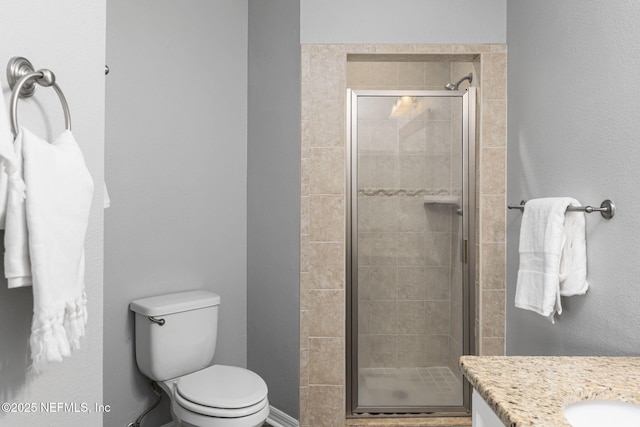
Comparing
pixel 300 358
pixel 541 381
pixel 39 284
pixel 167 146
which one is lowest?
pixel 300 358

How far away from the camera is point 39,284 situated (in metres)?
0.73

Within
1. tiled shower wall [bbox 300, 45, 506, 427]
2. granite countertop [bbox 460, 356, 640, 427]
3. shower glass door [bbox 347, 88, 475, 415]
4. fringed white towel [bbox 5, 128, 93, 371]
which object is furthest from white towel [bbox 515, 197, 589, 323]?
fringed white towel [bbox 5, 128, 93, 371]

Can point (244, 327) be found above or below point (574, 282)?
below

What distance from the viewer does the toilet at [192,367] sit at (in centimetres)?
172

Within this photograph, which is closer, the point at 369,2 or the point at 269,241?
the point at 369,2

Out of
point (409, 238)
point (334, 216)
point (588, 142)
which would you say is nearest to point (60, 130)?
point (334, 216)

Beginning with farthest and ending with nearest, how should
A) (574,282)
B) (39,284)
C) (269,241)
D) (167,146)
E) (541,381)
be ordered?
(269,241), (167,146), (574,282), (541,381), (39,284)

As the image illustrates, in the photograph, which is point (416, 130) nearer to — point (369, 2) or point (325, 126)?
point (325, 126)

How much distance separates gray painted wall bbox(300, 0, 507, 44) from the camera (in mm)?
2229

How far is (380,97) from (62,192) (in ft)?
5.96

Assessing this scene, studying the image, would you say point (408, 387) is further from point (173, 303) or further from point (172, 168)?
point (172, 168)

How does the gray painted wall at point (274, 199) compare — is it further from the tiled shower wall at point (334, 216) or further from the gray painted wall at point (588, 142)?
the gray painted wall at point (588, 142)

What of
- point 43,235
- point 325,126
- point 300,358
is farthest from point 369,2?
point 43,235

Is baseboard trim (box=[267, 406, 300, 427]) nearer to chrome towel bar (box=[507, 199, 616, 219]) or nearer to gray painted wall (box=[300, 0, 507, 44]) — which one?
chrome towel bar (box=[507, 199, 616, 219])
